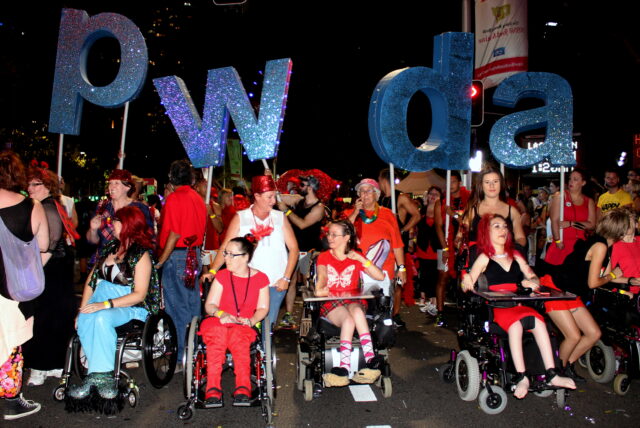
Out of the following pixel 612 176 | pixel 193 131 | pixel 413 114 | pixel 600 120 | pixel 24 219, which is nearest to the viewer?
pixel 24 219

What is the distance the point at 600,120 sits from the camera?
66.9 ft

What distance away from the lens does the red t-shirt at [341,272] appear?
17.7ft

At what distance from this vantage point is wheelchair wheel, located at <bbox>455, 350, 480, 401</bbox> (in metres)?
4.65

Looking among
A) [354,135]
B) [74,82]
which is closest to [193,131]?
[74,82]

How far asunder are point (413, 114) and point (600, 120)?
6.89 metres

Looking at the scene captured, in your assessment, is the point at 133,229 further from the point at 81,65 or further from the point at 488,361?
the point at 488,361

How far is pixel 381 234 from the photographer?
20.2ft

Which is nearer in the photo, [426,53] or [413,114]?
[426,53]

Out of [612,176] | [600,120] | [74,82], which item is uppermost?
[600,120]

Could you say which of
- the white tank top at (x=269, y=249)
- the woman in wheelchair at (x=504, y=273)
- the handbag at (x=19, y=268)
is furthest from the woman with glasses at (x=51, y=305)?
the woman in wheelchair at (x=504, y=273)

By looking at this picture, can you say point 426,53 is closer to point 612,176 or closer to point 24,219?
point 612,176

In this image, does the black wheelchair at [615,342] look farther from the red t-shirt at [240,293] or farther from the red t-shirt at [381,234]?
the red t-shirt at [240,293]

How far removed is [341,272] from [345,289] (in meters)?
0.17

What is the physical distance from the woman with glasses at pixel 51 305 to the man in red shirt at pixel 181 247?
882 millimetres
